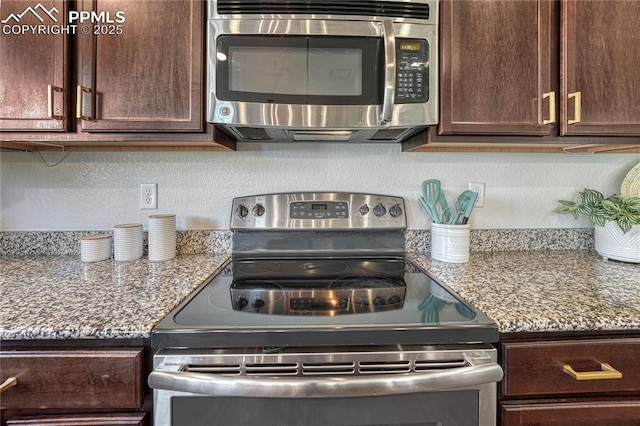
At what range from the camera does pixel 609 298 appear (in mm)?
839

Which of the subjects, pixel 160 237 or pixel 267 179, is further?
pixel 267 179

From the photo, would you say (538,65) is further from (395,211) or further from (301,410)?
(301,410)

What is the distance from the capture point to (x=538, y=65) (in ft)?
3.53

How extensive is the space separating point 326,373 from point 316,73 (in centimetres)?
85

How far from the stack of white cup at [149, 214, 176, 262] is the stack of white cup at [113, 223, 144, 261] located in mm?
70

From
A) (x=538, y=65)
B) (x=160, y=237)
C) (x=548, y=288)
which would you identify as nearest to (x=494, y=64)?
(x=538, y=65)

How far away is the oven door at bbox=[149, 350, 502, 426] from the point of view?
0.65 m

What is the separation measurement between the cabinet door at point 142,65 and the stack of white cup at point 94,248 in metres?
0.42

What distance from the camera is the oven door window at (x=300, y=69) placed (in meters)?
1.02

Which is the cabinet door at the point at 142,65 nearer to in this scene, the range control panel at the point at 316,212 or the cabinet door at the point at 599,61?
the range control panel at the point at 316,212

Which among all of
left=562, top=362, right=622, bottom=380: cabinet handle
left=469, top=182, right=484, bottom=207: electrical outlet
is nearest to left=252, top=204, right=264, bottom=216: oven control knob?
left=469, top=182, right=484, bottom=207: electrical outlet

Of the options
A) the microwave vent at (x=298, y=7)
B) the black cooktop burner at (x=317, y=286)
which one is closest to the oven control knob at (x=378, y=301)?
the black cooktop burner at (x=317, y=286)

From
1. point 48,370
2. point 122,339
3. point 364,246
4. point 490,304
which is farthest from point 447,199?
point 48,370

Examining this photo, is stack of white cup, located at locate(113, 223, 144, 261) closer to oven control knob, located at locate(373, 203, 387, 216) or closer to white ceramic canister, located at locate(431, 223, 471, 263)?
oven control knob, located at locate(373, 203, 387, 216)
